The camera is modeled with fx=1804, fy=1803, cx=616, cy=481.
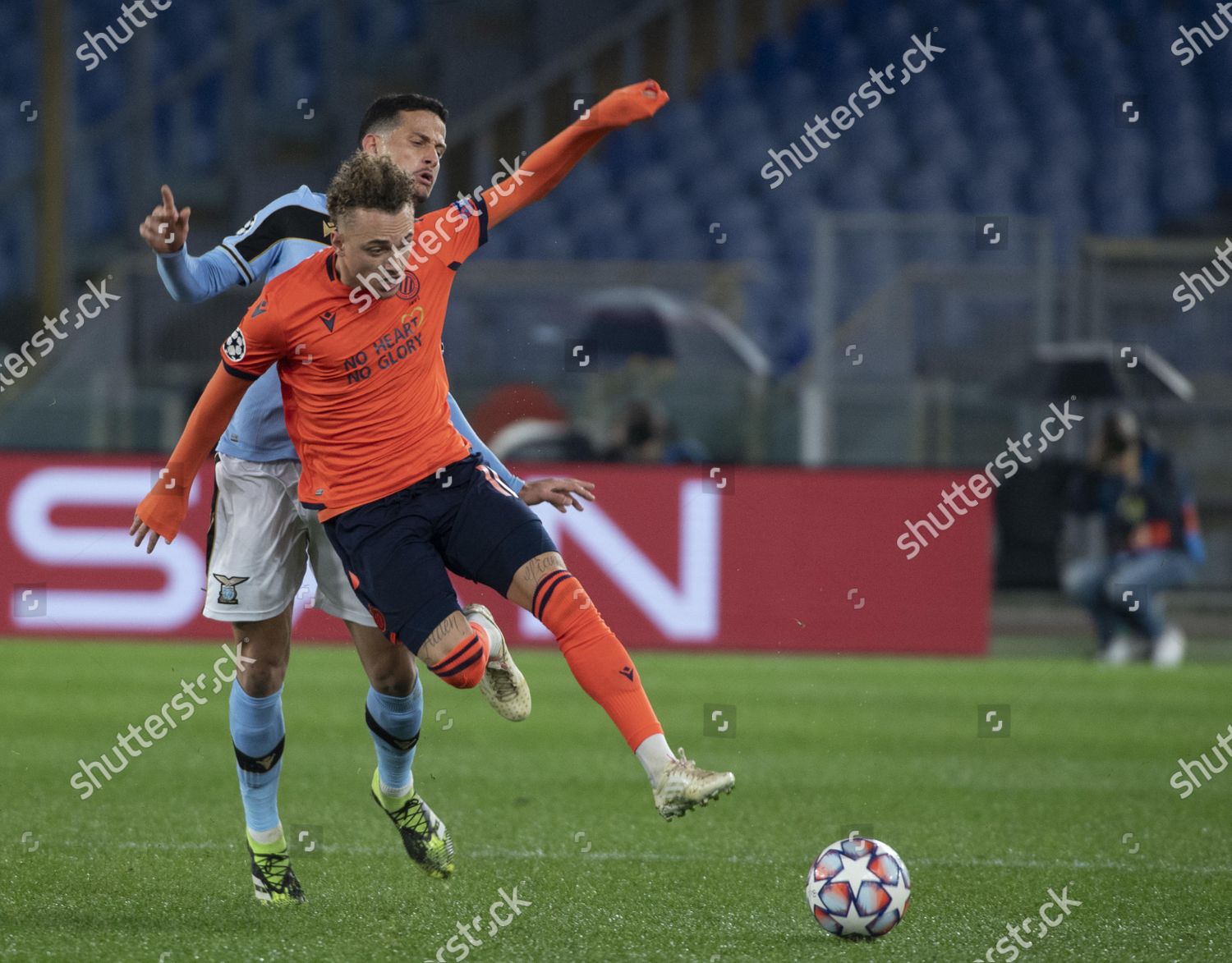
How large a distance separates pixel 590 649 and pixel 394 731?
834 millimetres

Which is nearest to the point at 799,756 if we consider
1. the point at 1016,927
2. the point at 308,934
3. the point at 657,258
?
the point at 1016,927

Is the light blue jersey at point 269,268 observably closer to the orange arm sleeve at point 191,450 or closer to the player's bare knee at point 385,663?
the orange arm sleeve at point 191,450

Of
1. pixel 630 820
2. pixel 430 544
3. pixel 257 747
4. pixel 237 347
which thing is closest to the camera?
pixel 237 347

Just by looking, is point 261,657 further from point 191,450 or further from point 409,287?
point 409,287

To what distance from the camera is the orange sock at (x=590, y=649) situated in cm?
424

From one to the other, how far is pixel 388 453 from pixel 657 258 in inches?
451

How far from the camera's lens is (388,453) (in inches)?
176

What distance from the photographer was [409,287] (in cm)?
452

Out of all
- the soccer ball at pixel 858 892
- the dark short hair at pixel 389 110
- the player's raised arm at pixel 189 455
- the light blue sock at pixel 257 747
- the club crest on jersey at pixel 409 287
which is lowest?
the soccer ball at pixel 858 892

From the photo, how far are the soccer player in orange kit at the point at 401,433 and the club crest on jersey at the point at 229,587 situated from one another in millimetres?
186

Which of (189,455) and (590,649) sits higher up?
(189,455)

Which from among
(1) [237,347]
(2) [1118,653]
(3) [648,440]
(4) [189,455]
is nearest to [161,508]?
(4) [189,455]

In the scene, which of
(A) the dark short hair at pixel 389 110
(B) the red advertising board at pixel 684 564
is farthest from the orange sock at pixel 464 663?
(B) the red advertising board at pixel 684 564

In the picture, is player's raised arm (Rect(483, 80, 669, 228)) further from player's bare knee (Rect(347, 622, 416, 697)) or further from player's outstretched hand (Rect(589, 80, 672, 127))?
player's bare knee (Rect(347, 622, 416, 697))
